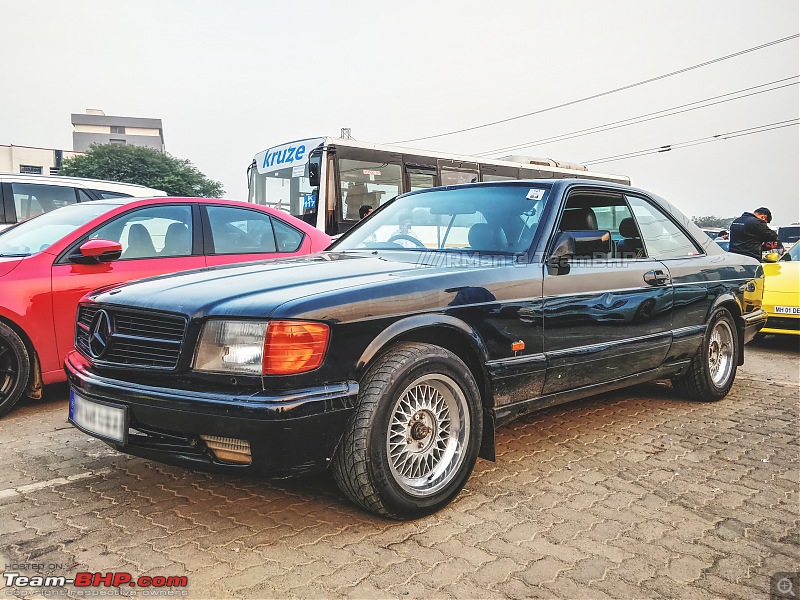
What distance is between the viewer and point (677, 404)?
481 centimetres

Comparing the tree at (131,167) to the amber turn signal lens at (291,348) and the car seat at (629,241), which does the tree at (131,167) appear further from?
the amber turn signal lens at (291,348)

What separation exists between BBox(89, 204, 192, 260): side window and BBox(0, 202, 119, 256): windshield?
169mm

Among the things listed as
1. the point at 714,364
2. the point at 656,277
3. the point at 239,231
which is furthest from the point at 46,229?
the point at 714,364

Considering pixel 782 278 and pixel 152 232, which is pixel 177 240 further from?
pixel 782 278

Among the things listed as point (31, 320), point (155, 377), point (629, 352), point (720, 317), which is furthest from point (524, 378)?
point (31, 320)

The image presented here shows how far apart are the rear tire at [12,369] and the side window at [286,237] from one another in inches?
84.2

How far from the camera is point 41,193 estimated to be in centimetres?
740

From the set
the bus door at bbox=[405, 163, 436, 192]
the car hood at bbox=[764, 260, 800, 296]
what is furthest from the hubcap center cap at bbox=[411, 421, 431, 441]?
the bus door at bbox=[405, 163, 436, 192]

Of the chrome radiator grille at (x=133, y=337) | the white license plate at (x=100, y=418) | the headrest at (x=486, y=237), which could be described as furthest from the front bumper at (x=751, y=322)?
the white license plate at (x=100, y=418)

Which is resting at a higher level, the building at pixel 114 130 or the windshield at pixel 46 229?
the building at pixel 114 130

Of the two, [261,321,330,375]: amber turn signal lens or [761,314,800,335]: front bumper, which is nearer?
[261,321,330,375]: amber turn signal lens

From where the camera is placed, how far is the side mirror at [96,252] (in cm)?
438

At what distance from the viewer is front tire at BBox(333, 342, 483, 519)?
8.31 ft

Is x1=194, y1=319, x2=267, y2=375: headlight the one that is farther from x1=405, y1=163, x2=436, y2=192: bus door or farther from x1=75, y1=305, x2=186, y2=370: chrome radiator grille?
x1=405, y1=163, x2=436, y2=192: bus door
